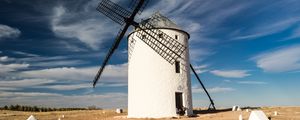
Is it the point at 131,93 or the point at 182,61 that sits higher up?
the point at 182,61

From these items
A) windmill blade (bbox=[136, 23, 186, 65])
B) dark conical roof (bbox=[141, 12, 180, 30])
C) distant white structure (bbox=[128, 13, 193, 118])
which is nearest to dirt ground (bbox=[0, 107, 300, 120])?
distant white structure (bbox=[128, 13, 193, 118])

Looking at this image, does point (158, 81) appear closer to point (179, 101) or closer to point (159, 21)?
point (179, 101)

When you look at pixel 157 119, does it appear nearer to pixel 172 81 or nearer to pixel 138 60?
pixel 172 81

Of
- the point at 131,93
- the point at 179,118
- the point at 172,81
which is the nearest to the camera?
the point at 179,118

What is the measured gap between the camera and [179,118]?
2195cm

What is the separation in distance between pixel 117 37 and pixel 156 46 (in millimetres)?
4423

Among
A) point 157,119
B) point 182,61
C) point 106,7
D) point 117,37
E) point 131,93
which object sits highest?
point 106,7

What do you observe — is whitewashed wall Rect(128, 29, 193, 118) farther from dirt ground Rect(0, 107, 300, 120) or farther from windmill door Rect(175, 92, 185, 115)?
dirt ground Rect(0, 107, 300, 120)

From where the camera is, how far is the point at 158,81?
76.8 feet

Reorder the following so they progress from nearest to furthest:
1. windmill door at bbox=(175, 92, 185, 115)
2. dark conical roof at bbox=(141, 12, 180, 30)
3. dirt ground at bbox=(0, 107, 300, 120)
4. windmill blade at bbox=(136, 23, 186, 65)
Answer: dirt ground at bbox=(0, 107, 300, 120)
windmill blade at bbox=(136, 23, 186, 65)
windmill door at bbox=(175, 92, 185, 115)
dark conical roof at bbox=(141, 12, 180, 30)

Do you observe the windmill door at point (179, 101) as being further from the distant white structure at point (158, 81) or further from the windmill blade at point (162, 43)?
the windmill blade at point (162, 43)

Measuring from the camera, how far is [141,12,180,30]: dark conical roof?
2439 cm

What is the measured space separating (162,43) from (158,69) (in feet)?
6.89

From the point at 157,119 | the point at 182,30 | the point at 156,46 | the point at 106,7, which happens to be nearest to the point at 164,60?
the point at 156,46
